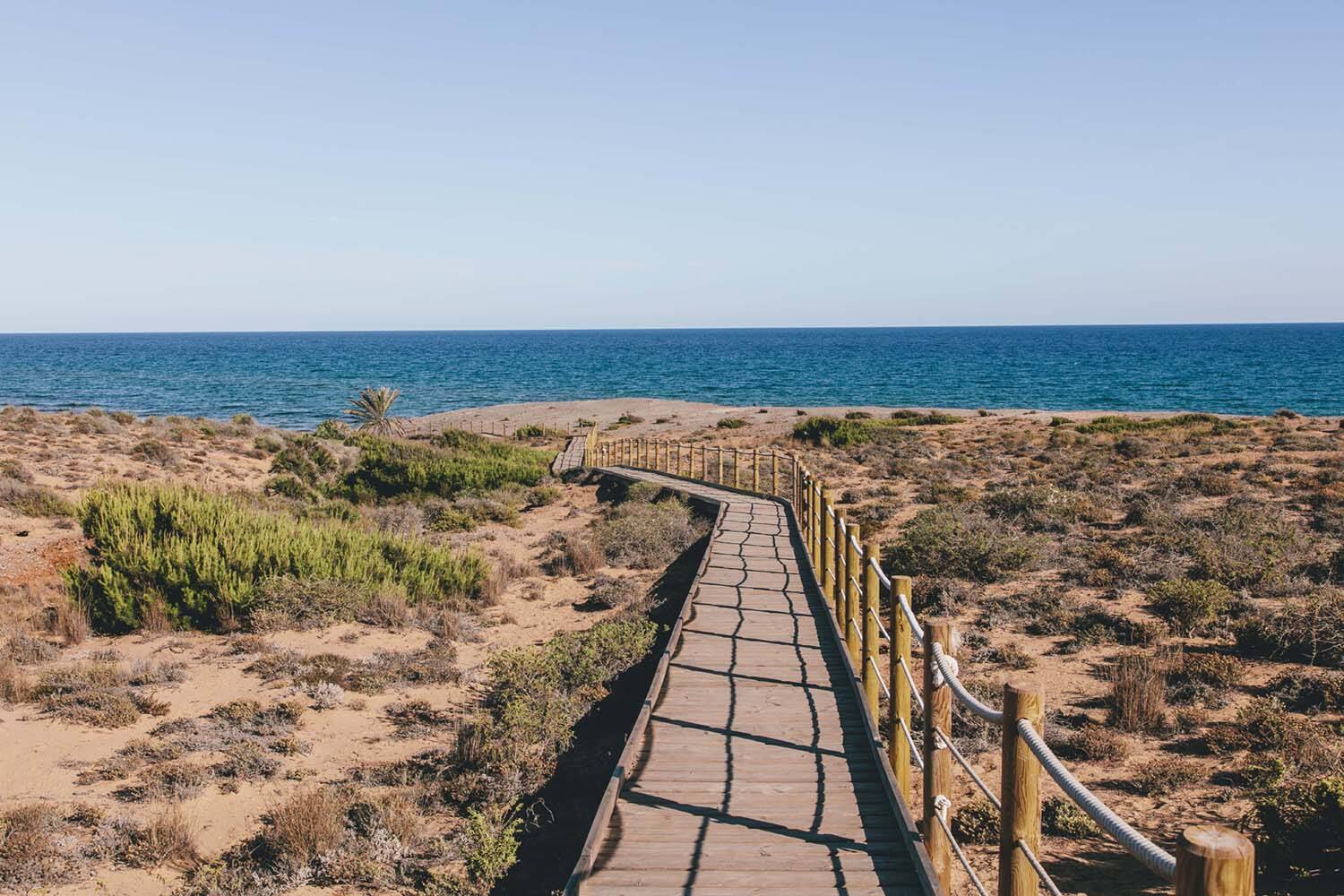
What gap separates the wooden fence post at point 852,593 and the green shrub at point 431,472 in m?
17.7

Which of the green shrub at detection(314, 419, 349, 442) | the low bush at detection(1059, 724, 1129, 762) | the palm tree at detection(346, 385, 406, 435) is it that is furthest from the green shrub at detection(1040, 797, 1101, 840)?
the palm tree at detection(346, 385, 406, 435)

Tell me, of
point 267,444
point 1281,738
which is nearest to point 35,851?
point 1281,738

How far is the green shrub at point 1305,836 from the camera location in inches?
227

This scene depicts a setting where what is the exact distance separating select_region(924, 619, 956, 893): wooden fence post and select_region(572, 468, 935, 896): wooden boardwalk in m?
0.13

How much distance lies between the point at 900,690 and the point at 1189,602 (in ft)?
23.3

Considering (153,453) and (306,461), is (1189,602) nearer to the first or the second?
(306,461)

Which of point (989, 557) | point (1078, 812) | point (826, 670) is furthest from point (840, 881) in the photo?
point (989, 557)

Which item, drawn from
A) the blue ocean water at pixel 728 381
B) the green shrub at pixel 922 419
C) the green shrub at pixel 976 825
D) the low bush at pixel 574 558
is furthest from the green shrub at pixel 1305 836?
the blue ocean water at pixel 728 381

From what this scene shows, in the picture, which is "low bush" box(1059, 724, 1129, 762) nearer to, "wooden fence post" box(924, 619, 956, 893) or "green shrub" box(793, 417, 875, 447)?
"wooden fence post" box(924, 619, 956, 893)

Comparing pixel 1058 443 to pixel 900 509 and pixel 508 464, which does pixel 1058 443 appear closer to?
pixel 900 509

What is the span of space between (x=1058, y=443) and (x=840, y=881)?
26.9m

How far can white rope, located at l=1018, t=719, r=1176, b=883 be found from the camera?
1933 mm

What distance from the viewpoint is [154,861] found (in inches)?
247

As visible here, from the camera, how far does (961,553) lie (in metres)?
13.4
